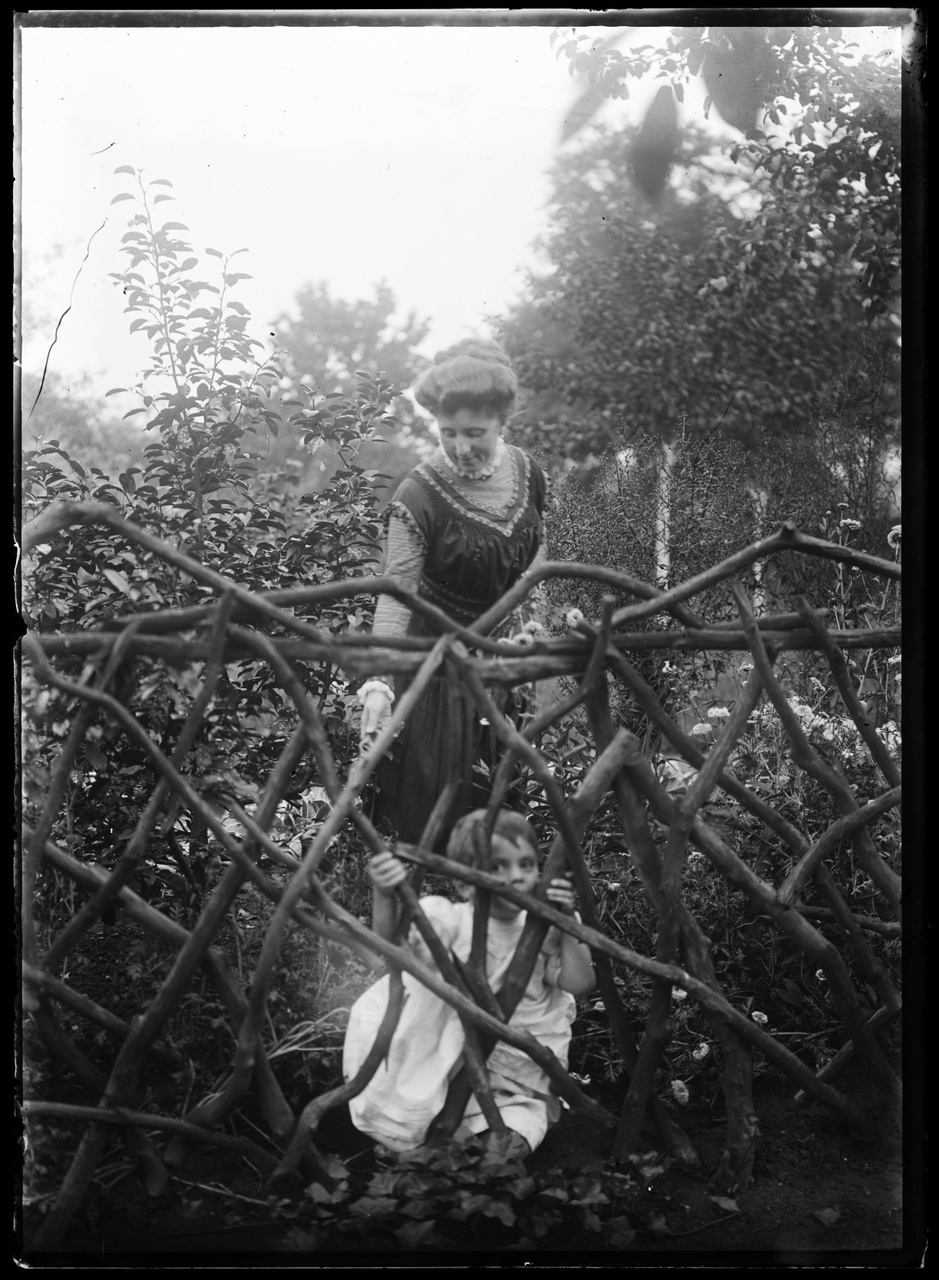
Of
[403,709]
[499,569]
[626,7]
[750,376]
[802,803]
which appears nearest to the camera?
[403,709]

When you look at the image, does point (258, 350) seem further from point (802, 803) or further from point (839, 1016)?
point (839, 1016)

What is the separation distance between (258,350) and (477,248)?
0.70 m

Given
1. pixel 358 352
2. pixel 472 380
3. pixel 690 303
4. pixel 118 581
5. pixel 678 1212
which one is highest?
pixel 690 303

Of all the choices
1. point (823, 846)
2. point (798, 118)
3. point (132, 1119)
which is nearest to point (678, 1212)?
point (823, 846)

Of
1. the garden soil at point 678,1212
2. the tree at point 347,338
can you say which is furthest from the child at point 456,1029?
the tree at point 347,338

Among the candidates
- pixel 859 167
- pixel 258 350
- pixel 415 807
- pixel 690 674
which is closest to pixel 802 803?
pixel 690 674

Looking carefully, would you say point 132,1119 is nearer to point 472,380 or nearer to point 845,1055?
point 845,1055

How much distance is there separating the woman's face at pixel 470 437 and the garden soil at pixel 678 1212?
1765mm

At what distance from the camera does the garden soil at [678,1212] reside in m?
2.98

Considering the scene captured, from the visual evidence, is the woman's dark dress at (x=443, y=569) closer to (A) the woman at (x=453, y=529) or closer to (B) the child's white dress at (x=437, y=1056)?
(A) the woman at (x=453, y=529)

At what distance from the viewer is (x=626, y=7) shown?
10.6ft

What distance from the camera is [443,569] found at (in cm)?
344

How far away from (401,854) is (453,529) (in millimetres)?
984

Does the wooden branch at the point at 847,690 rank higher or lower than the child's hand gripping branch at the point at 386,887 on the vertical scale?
higher
